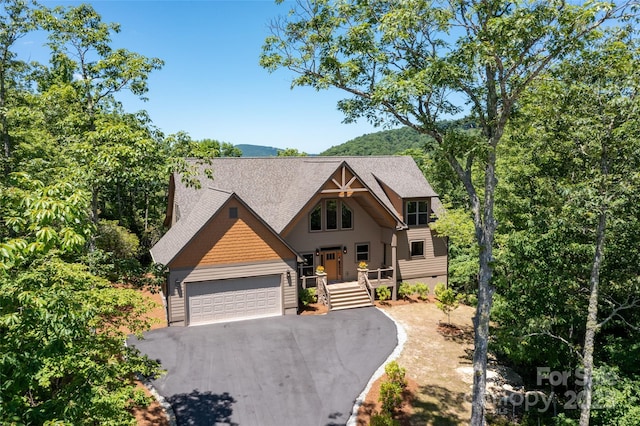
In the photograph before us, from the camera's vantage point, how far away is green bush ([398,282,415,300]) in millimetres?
25406

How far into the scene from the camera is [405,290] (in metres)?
25.4

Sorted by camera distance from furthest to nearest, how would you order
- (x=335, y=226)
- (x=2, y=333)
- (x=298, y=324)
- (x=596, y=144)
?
(x=335, y=226), (x=298, y=324), (x=596, y=144), (x=2, y=333)

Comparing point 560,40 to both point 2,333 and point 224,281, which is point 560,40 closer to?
point 2,333

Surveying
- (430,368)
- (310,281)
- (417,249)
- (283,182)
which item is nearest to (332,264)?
(310,281)

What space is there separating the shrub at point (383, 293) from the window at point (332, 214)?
15.4 feet

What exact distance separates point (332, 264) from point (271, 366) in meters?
10.6

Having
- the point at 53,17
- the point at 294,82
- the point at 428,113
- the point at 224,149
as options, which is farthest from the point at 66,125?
the point at 224,149

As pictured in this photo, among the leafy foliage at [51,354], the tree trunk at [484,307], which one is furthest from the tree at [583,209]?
the leafy foliage at [51,354]

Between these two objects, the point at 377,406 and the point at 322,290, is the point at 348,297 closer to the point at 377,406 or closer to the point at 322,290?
the point at 322,290

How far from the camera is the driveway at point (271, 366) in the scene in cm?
1284

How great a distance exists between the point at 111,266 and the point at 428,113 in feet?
34.0

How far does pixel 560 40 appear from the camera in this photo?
32.9 ft

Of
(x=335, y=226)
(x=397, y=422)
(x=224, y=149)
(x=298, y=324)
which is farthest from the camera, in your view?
(x=224, y=149)

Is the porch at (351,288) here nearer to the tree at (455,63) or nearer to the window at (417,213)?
the window at (417,213)
